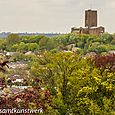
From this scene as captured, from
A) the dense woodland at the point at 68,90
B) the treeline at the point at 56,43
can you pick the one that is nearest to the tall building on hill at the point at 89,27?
the treeline at the point at 56,43

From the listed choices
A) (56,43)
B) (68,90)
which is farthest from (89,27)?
(68,90)

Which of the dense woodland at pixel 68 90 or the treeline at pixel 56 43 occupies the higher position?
the dense woodland at pixel 68 90

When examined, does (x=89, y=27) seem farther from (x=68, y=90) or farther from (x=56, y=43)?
(x=68, y=90)

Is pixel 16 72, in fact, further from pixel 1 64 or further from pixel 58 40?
pixel 58 40

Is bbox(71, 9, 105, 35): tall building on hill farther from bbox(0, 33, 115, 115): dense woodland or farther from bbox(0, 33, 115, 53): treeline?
bbox(0, 33, 115, 115): dense woodland

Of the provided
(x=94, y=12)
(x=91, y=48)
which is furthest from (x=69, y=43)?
(x=94, y=12)

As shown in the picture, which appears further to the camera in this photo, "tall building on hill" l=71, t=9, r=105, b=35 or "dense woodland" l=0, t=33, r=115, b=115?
"tall building on hill" l=71, t=9, r=105, b=35

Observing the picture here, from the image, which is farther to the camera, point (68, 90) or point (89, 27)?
point (89, 27)

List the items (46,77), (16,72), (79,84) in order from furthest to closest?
(16,72) → (46,77) → (79,84)

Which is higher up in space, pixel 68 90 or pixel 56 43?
pixel 68 90

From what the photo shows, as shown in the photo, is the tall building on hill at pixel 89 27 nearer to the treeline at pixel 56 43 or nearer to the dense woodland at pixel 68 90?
the treeline at pixel 56 43

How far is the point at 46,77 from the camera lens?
2353 centimetres

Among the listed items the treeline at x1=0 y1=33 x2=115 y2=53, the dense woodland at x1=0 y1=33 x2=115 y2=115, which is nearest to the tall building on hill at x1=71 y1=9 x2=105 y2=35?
the treeline at x1=0 y1=33 x2=115 y2=53

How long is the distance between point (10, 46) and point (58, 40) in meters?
13.4
